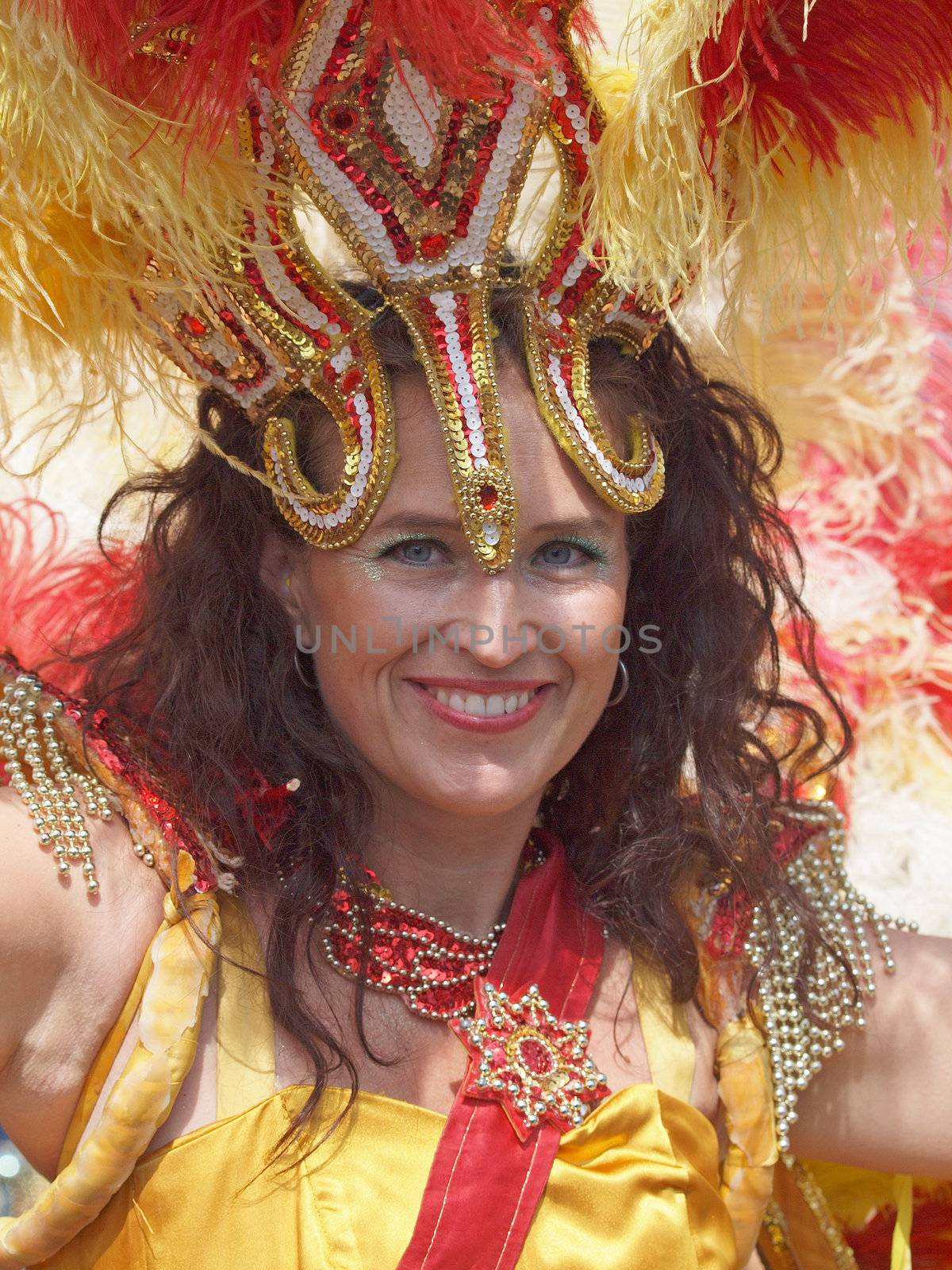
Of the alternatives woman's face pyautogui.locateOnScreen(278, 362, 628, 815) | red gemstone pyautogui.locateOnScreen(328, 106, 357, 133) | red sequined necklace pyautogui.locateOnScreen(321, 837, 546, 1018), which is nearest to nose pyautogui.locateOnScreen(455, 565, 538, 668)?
woman's face pyautogui.locateOnScreen(278, 362, 628, 815)

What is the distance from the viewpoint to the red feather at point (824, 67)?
1.82 meters

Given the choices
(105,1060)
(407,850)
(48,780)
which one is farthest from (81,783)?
(407,850)

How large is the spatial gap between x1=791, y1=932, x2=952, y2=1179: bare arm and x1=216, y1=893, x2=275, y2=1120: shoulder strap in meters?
0.89

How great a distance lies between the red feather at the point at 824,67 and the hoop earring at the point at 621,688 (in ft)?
2.64

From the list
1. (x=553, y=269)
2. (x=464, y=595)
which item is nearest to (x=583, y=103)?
(x=553, y=269)

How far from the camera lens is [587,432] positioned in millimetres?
1988

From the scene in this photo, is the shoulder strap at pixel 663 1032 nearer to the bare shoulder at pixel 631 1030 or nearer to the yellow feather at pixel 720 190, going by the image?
the bare shoulder at pixel 631 1030

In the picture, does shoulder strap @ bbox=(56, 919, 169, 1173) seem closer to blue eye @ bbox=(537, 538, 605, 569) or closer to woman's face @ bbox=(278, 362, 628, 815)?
woman's face @ bbox=(278, 362, 628, 815)

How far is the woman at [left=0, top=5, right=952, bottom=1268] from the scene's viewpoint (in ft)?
5.87

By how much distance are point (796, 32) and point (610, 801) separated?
1.15m

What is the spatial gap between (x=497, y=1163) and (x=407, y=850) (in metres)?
0.45

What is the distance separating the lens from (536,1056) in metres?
1.99

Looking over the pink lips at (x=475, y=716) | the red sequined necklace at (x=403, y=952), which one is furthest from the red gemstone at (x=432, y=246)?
the red sequined necklace at (x=403, y=952)

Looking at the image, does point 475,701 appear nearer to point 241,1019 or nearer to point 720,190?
point 241,1019
